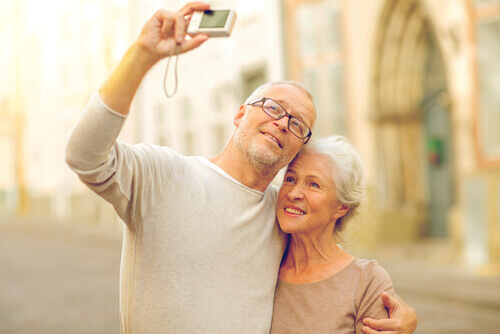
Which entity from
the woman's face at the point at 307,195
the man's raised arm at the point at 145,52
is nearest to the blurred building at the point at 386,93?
the woman's face at the point at 307,195

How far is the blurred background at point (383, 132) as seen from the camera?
31.0 feet

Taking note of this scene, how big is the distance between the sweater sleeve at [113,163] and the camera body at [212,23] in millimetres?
373

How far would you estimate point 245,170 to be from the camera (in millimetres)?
2592

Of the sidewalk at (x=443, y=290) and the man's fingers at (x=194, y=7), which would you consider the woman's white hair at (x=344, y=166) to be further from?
the sidewalk at (x=443, y=290)

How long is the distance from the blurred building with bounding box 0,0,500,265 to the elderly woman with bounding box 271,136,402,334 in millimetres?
358

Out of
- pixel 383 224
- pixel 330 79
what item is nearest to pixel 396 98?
pixel 330 79

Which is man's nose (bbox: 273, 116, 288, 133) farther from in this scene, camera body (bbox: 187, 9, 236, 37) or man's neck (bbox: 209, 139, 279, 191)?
camera body (bbox: 187, 9, 236, 37)

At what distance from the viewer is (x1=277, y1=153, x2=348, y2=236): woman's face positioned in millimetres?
2711

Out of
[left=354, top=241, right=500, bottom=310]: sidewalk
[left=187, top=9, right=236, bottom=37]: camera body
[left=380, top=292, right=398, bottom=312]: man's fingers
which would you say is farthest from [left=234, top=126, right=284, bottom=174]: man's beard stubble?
[left=354, top=241, right=500, bottom=310]: sidewalk

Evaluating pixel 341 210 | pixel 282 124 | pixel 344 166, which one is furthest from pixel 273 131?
pixel 341 210

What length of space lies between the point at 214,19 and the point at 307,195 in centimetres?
85

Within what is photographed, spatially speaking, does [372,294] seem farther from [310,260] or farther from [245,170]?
[245,170]

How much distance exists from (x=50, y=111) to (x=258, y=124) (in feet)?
106

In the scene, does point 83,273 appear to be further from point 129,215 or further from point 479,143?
point 129,215
